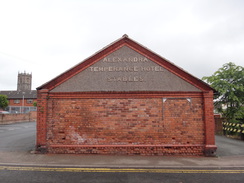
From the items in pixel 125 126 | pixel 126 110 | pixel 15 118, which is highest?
pixel 126 110

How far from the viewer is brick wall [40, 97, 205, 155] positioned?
802cm

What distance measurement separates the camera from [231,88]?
14.7 m

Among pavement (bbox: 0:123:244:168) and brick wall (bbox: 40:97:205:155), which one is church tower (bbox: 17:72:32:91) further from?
pavement (bbox: 0:123:244:168)

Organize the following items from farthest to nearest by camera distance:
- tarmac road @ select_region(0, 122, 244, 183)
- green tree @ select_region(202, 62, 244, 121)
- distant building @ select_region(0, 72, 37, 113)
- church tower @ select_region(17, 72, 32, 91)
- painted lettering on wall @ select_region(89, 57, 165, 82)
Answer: church tower @ select_region(17, 72, 32, 91) → distant building @ select_region(0, 72, 37, 113) → green tree @ select_region(202, 62, 244, 121) → painted lettering on wall @ select_region(89, 57, 165, 82) → tarmac road @ select_region(0, 122, 244, 183)

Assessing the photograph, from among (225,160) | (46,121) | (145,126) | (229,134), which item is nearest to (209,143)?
(225,160)

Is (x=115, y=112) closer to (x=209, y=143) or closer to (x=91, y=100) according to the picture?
(x=91, y=100)

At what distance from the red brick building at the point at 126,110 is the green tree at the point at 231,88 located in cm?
Answer: 795

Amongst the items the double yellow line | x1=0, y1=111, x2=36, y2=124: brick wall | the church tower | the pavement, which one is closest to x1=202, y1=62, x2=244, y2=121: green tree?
the pavement

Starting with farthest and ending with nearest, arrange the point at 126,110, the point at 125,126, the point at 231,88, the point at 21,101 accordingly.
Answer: the point at 21,101
the point at 231,88
the point at 126,110
the point at 125,126

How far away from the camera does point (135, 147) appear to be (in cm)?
798

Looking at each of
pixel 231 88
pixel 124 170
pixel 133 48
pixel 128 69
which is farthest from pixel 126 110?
pixel 231 88

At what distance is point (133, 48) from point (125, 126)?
378 cm

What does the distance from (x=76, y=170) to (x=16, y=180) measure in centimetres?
177

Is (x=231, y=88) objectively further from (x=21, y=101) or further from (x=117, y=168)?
(x=21, y=101)
